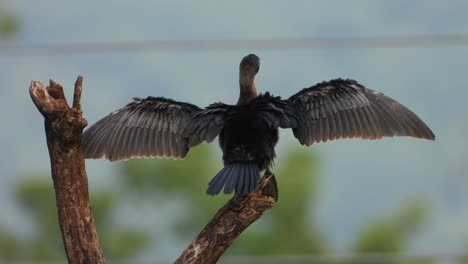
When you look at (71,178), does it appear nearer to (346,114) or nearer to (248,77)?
(248,77)

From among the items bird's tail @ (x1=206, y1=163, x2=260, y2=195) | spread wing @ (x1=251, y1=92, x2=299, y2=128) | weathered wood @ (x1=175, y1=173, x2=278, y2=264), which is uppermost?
spread wing @ (x1=251, y1=92, x2=299, y2=128)

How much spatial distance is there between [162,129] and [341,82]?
1060 mm

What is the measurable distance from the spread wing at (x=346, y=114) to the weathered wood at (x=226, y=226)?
91 centimetres

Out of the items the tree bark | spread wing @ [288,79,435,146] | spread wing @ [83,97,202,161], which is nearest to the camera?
the tree bark

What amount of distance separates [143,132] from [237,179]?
1.11 metres

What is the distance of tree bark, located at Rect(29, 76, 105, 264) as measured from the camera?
5.01 meters

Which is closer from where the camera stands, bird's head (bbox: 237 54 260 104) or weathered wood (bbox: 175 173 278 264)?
weathered wood (bbox: 175 173 278 264)

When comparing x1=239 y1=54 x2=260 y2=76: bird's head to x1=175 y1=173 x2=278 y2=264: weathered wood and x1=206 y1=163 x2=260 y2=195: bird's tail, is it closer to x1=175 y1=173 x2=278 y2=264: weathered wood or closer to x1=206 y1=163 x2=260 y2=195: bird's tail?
x1=206 y1=163 x2=260 y2=195: bird's tail

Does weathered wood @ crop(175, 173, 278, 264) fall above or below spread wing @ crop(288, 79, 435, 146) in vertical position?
below

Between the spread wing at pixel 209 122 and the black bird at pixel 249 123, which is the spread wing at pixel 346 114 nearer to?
the black bird at pixel 249 123

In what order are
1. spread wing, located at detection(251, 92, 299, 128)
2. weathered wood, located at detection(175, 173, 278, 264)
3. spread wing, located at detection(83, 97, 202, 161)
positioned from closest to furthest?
weathered wood, located at detection(175, 173, 278, 264)
spread wing, located at detection(251, 92, 299, 128)
spread wing, located at detection(83, 97, 202, 161)

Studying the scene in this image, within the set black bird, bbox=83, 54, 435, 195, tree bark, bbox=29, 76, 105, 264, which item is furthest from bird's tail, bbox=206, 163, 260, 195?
tree bark, bbox=29, 76, 105, 264

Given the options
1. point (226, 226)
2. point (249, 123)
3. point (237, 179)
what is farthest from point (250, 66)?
point (226, 226)

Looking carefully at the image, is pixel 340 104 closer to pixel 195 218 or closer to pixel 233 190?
pixel 233 190
